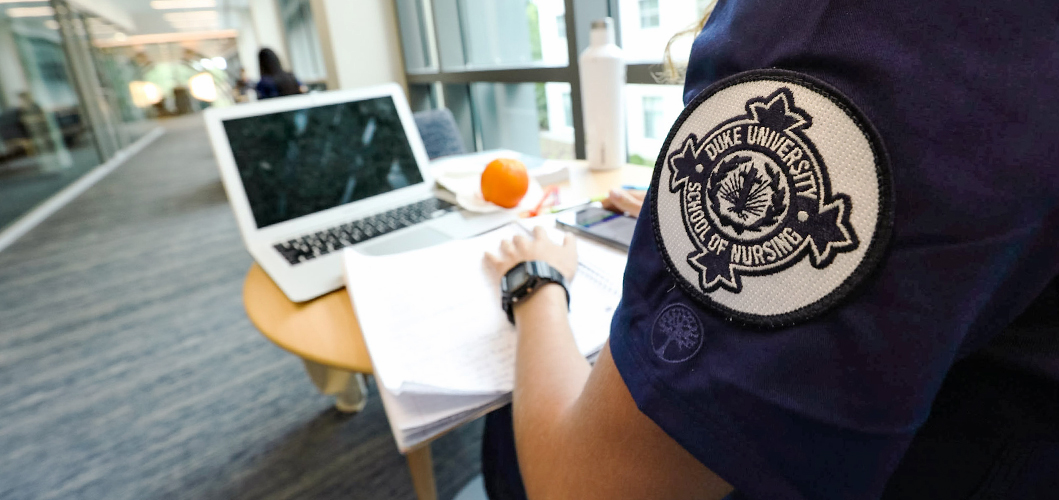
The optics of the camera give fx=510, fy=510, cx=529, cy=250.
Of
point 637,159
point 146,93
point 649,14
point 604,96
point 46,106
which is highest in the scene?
point 146,93

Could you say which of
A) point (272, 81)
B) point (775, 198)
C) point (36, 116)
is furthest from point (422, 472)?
point (36, 116)

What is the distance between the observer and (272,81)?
3.25m

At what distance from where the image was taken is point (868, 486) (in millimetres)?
264

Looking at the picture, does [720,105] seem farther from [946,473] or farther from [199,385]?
[199,385]

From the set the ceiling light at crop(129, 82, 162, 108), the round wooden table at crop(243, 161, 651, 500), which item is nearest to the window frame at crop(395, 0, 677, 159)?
the round wooden table at crop(243, 161, 651, 500)

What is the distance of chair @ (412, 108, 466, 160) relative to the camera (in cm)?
183

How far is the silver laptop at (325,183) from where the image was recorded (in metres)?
0.79

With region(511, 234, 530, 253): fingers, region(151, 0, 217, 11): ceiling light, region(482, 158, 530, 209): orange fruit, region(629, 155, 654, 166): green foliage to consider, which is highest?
region(151, 0, 217, 11): ceiling light

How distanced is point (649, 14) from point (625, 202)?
98 centimetres

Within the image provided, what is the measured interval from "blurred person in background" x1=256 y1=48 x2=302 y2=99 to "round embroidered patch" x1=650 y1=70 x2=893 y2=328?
3444mm

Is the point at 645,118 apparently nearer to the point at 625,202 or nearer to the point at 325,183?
the point at 625,202

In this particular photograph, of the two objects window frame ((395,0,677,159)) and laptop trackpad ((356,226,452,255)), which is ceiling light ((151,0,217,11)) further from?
laptop trackpad ((356,226,452,255))

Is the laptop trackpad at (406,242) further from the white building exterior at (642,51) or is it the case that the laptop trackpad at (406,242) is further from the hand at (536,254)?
the white building exterior at (642,51)

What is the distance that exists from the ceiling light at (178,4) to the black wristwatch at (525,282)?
10.6 m
